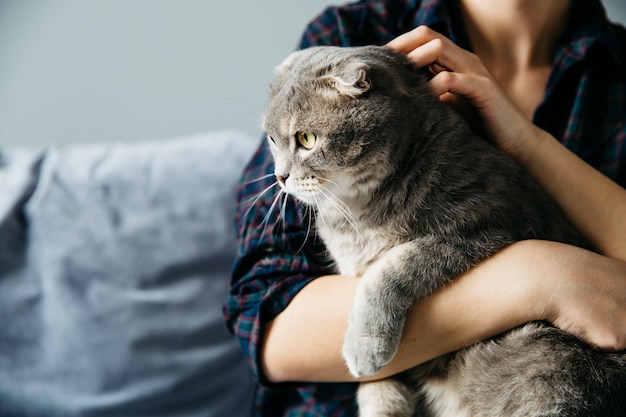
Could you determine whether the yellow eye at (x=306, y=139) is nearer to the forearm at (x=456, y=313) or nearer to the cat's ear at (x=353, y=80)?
the cat's ear at (x=353, y=80)

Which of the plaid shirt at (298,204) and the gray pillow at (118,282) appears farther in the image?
the gray pillow at (118,282)

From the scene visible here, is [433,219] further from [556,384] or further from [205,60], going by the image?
[205,60]

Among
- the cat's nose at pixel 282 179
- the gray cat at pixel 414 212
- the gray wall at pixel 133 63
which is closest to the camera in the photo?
the gray cat at pixel 414 212

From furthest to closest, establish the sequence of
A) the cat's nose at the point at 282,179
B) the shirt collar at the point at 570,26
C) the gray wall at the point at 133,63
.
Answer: the gray wall at the point at 133,63
the shirt collar at the point at 570,26
the cat's nose at the point at 282,179

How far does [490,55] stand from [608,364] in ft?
2.33

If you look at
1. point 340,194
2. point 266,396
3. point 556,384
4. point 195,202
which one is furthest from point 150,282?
point 556,384

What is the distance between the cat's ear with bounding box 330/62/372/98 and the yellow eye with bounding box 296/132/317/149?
0.09m

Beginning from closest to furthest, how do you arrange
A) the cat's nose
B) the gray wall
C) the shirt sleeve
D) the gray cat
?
1. the gray cat
2. the cat's nose
3. the shirt sleeve
4. the gray wall

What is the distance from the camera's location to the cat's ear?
2.69 ft

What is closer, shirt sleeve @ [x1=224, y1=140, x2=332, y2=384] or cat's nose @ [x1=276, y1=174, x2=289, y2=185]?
cat's nose @ [x1=276, y1=174, x2=289, y2=185]

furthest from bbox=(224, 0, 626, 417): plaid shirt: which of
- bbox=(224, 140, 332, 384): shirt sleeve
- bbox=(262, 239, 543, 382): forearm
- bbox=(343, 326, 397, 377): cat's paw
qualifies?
bbox=(343, 326, 397, 377): cat's paw

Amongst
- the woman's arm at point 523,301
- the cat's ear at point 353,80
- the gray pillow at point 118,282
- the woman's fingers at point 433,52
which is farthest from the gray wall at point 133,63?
the woman's arm at point 523,301

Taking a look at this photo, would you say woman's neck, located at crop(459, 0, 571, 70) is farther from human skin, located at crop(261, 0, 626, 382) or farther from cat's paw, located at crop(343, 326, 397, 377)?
cat's paw, located at crop(343, 326, 397, 377)

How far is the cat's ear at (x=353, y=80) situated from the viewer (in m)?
0.82
